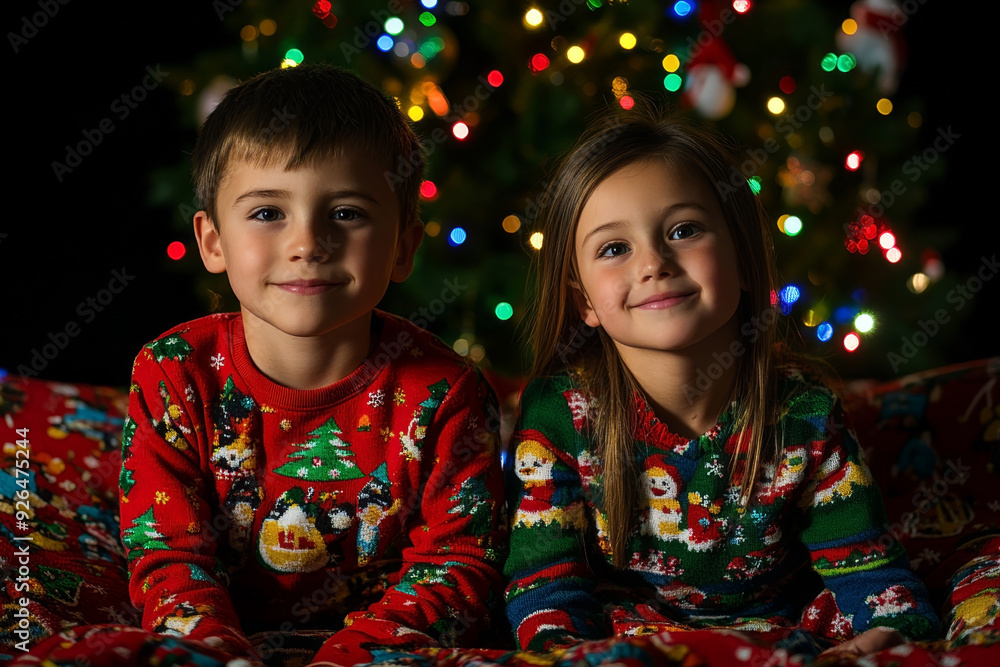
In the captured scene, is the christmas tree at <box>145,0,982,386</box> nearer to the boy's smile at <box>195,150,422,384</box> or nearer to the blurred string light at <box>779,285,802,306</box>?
the blurred string light at <box>779,285,802,306</box>

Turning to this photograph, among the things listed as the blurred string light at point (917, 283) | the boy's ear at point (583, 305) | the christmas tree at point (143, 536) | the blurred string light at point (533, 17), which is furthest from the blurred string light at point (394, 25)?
the blurred string light at point (917, 283)

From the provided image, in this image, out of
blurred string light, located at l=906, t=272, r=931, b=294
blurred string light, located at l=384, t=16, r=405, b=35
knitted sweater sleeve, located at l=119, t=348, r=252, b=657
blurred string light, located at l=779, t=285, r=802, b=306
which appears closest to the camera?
knitted sweater sleeve, located at l=119, t=348, r=252, b=657

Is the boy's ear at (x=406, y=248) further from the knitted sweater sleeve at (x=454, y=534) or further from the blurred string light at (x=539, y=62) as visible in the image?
the blurred string light at (x=539, y=62)

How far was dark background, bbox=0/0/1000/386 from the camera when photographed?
235 centimetres

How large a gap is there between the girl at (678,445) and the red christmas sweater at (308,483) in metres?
0.07

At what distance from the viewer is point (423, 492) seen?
47.1 inches

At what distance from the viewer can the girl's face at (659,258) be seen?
1.10 metres

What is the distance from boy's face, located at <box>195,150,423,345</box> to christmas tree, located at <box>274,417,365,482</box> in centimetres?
15

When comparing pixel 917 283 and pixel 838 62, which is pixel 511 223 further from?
pixel 917 283

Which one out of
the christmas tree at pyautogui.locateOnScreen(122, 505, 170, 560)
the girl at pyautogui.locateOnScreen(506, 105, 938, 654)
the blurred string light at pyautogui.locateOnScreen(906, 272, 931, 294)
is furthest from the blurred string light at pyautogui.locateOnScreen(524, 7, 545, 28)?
the christmas tree at pyautogui.locateOnScreen(122, 505, 170, 560)

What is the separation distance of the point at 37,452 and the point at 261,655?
24.5 inches

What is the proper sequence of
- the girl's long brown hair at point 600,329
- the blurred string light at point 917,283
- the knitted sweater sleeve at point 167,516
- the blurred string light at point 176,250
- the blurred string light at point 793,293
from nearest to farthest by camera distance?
1. the knitted sweater sleeve at point 167,516
2. the girl's long brown hair at point 600,329
3. the blurred string light at point 793,293
4. the blurred string light at point 176,250
5. the blurred string light at point 917,283

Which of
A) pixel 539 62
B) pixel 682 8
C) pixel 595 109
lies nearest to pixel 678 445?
pixel 595 109

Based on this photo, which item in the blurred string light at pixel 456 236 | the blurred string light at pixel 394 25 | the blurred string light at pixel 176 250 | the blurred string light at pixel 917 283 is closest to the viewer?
the blurred string light at pixel 394 25
